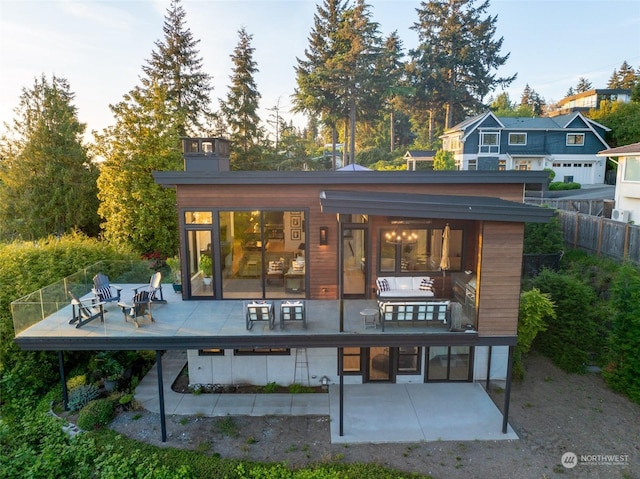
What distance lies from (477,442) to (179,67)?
3011cm

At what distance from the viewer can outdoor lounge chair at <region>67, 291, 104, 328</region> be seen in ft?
29.8

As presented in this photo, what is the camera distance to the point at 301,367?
10.6 meters

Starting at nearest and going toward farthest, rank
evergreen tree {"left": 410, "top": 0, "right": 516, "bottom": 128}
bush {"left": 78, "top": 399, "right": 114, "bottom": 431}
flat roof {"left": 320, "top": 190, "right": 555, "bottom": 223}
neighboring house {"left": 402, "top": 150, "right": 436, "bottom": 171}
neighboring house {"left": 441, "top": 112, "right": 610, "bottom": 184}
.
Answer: flat roof {"left": 320, "top": 190, "right": 555, "bottom": 223}, bush {"left": 78, "top": 399, "right": 114, "bottom": 431}, neighboring house {"left": 441, "top": 112, "right": 610, "bottom": 184}, neighboring house {"left": 402, "top": 150, "right": 436, "bottom": 171}, evergreen tree {"left": 410, "top": 0, "right": 516, "bottom": 128}

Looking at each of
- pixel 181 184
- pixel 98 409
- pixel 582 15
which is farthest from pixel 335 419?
pixel 582 15

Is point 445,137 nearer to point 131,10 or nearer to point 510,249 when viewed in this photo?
point 131,10

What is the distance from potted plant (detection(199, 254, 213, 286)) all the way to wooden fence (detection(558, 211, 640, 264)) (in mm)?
14343

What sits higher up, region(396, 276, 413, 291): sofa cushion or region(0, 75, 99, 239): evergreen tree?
region(0, 75, 99, 239): evergreen tree

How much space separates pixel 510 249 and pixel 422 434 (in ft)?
14.4

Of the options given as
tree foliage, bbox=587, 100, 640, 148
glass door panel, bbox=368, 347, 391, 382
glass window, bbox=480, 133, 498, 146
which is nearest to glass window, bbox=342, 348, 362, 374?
glass door panel, bbox=368, 347, 391, 382

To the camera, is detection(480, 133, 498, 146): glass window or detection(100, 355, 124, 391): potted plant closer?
detection(100, 355, 124, 391): potted plant

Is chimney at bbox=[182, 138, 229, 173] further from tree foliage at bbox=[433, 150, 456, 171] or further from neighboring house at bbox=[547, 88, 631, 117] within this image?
neighboring house at bbox=[547, 88, 631, 117]

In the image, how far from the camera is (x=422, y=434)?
873 cm

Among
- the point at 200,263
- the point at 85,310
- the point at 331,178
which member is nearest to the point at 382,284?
the point at 331,178

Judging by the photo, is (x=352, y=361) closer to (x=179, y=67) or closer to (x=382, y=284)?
(x=382, y=284)
